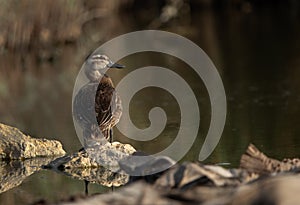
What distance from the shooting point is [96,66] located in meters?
8.05

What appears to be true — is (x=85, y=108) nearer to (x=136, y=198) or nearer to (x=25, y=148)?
(x=25, y=148)

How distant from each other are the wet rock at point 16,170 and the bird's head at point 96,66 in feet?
3.25

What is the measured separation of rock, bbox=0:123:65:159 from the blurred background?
1.13 feet

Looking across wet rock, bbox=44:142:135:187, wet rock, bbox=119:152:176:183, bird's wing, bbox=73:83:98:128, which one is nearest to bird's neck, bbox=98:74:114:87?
bird's wing, bbox=73:83:98:128

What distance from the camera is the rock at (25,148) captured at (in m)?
7.46

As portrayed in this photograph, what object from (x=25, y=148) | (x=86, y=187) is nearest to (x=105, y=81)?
(x=25, y=148)

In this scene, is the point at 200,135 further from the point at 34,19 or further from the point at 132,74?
the point at 34,19

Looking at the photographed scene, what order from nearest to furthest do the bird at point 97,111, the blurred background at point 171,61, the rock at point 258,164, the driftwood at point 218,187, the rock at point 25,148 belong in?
1. the driftwood at point 218,187
2. the rock at point 258,164
3. the bird at point 97,111
4. the rock at point 25,148
5. the blurred background at point 171,61

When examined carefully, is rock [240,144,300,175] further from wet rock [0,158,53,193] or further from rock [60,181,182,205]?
wet rock [0,158,53,193]

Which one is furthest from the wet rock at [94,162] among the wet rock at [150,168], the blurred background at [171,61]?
the wet rock at [150,168]

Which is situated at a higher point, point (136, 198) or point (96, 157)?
point (96, 157)

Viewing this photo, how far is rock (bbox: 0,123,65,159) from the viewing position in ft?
24.5

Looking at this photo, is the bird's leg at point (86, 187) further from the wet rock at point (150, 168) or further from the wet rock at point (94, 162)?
the wet rock at point (150, 168)

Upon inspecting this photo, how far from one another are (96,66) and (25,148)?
1071 mm
